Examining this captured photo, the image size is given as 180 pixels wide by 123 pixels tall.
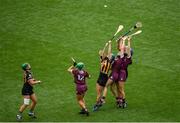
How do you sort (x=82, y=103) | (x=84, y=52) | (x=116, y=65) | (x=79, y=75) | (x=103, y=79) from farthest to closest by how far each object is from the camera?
1. (x=84, y=52)
2. (x=116, y=65)
3. (x=103, y=79)
4. (x=82, y=103)
5. (x=79, y=75)

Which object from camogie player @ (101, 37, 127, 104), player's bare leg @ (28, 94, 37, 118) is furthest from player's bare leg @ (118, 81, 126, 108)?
player's bare leg @ (28, 94, 37, 118)

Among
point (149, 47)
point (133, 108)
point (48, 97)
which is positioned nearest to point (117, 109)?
point (133, 108)

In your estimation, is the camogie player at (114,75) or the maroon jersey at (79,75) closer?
the maroon jersey at (79,75)

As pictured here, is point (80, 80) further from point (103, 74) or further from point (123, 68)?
point (123, 68)

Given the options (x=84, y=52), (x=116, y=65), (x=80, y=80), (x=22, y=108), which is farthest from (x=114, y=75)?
(x=84, y=52)

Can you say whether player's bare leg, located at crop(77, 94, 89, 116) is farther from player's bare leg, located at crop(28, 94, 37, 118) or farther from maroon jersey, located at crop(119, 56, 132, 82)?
maroon jersey, located at crop(119, 56, 132, 82)

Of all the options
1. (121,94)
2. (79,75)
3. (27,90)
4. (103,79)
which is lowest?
(121,94)

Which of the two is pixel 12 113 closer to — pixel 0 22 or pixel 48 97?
pixel 48 97

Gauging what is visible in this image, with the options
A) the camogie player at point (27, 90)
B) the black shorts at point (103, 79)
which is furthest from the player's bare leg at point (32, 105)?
the black shorts at point (103, 79)

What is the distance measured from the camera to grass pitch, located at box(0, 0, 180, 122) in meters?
16.7

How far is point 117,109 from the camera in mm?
16688

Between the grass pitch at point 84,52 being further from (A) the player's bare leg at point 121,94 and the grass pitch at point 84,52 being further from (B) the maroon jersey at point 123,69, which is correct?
(B) the maroon jersey at point 123,69

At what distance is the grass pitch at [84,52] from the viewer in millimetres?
16719

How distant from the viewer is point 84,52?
20953 mm
